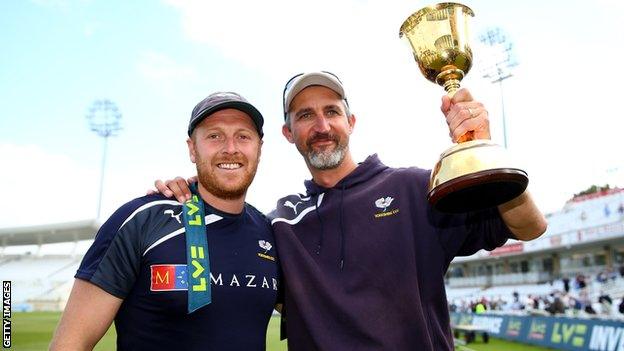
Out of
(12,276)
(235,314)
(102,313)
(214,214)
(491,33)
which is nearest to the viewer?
(102,313)

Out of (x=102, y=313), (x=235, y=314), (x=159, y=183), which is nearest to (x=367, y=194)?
(x=235, y=314)

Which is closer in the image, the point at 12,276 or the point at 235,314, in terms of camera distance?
the point at 235,314

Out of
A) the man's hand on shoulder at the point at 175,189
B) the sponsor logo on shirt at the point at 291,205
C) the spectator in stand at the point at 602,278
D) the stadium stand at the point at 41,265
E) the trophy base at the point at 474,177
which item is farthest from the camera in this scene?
the stadium stand at the point at 41,265

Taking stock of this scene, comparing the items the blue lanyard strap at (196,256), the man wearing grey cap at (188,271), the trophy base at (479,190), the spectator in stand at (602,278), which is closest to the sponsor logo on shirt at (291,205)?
the man wearing grey cap at (188,271)

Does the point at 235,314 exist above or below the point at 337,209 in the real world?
below

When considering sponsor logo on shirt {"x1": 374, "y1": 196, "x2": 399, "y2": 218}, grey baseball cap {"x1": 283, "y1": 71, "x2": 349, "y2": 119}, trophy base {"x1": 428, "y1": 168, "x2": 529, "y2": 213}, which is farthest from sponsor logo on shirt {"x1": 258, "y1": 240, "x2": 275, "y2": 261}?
trophy base {"x1": 428, "y1": 168, "x2": 529, "y2": 213}

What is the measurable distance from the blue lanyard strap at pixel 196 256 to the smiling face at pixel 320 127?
2.44 feet

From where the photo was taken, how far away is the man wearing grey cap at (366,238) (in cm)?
250

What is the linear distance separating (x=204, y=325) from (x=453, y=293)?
5294 cm

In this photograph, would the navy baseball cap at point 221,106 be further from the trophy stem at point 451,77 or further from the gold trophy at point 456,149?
the trophy stem at point 451,77

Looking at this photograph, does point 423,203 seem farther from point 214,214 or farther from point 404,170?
point 214,214

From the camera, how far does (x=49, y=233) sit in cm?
4838

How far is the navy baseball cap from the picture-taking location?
2.77 m

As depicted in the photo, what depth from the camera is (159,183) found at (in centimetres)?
284
